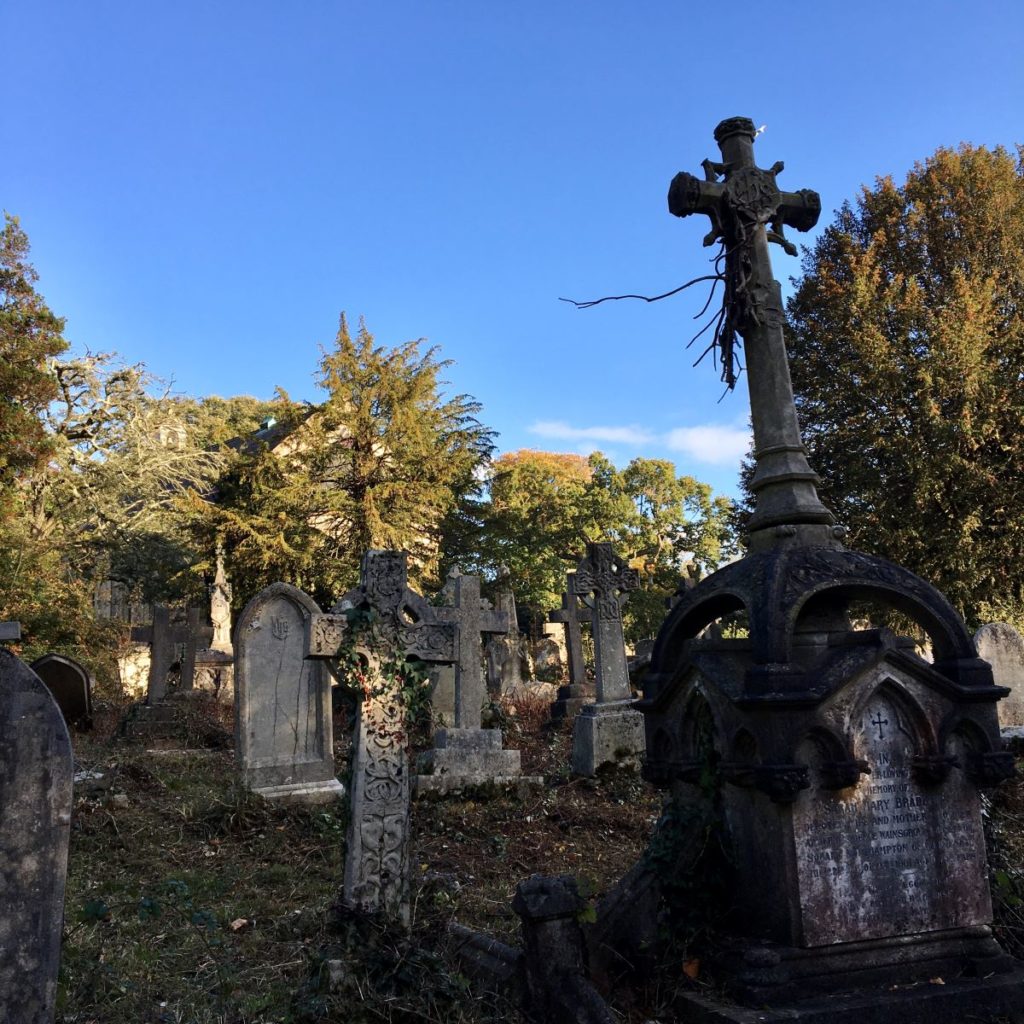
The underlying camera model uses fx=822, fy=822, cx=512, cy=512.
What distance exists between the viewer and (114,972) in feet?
12.8

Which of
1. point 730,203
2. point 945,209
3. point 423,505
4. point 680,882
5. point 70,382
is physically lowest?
point 680,882

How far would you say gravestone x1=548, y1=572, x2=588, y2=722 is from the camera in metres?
13.9

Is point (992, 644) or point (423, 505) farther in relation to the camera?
point (423, 505)

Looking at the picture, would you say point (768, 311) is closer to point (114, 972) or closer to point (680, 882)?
point (680, 882)

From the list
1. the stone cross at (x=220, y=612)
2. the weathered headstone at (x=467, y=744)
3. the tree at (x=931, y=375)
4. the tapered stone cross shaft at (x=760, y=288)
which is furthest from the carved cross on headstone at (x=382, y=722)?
the tree at (x=931, y=375)

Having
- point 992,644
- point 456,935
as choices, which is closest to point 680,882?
point 456,935

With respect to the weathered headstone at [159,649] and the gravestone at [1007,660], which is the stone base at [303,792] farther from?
A: the gravestone at [1007,660]

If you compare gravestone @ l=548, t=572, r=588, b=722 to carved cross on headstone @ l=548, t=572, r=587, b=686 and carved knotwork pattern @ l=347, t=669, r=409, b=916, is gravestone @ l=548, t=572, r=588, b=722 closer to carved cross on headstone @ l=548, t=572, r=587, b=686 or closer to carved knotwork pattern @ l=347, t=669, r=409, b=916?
carved cross on headstone @ l=548, t=572, r=587, b=686

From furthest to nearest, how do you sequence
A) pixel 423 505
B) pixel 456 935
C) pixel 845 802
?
pixel 423 505 < pixel 456 935 < pixel 845 802

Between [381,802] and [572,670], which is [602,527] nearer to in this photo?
[572,670]

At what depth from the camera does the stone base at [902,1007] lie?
3.33 meters

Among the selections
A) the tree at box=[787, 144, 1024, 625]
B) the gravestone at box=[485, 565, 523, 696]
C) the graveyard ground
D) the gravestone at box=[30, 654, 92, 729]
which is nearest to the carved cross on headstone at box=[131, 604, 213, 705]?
the gravestone at box=[30, 654, 92, 729]

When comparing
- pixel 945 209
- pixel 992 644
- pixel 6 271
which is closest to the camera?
pixel 992 644

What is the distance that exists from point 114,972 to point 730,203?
530cm
